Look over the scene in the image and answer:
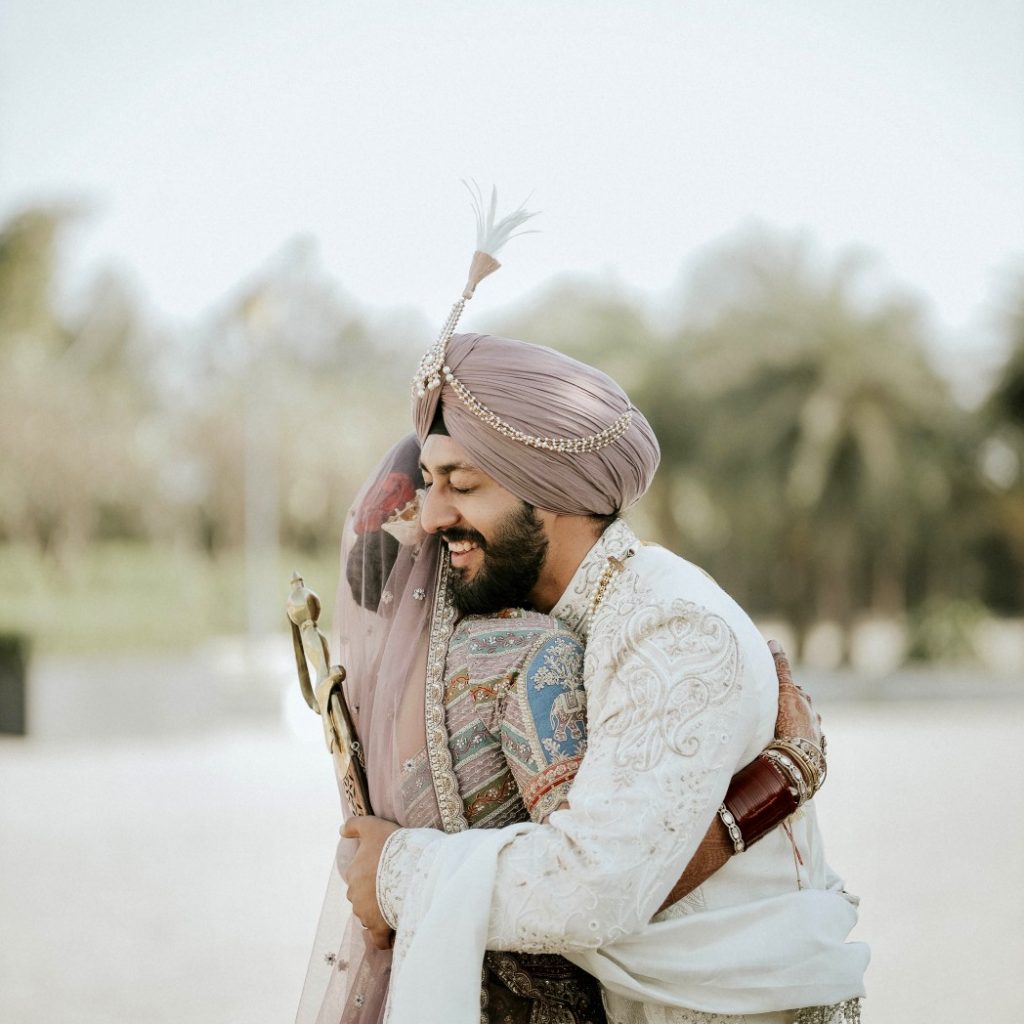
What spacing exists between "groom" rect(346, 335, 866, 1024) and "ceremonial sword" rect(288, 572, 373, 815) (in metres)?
0.12

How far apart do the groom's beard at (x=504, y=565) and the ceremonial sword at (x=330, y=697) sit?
0.87ft

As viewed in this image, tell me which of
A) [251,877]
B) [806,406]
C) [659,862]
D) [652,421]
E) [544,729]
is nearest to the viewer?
[659,862]

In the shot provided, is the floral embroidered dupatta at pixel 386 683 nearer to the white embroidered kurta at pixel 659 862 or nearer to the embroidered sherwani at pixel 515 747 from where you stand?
the embroidered sherwani at pixel 515 747

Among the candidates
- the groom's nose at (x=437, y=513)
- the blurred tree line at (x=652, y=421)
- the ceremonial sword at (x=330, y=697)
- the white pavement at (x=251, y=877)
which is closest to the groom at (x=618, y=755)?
the groom's nose at (x=437, y=513)

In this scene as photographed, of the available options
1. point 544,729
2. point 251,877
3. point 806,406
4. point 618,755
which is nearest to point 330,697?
point 544,729

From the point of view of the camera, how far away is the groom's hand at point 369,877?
2.29 m

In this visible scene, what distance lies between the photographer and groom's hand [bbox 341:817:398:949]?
2287 mm

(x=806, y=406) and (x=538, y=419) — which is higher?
(x=806, y=406)

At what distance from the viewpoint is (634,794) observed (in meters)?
2.07


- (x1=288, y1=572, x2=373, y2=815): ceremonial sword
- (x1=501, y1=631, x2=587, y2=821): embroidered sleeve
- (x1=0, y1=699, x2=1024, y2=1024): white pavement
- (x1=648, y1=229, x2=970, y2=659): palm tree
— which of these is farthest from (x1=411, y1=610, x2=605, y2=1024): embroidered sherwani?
(x1=648, y1=229, x2=970, y2=659): palm tree

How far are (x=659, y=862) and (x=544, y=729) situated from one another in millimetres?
288

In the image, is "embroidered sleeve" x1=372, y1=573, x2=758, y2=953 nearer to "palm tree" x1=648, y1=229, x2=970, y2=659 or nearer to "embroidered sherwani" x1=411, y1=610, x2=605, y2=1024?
"embroidered sherwani" x1=411, y1=610, x2=605, y2=1024

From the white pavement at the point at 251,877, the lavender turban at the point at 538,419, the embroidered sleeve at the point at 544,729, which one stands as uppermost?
the lavender turban at the point at 538,419

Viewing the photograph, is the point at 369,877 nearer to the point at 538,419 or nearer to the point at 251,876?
the point at 538,419
